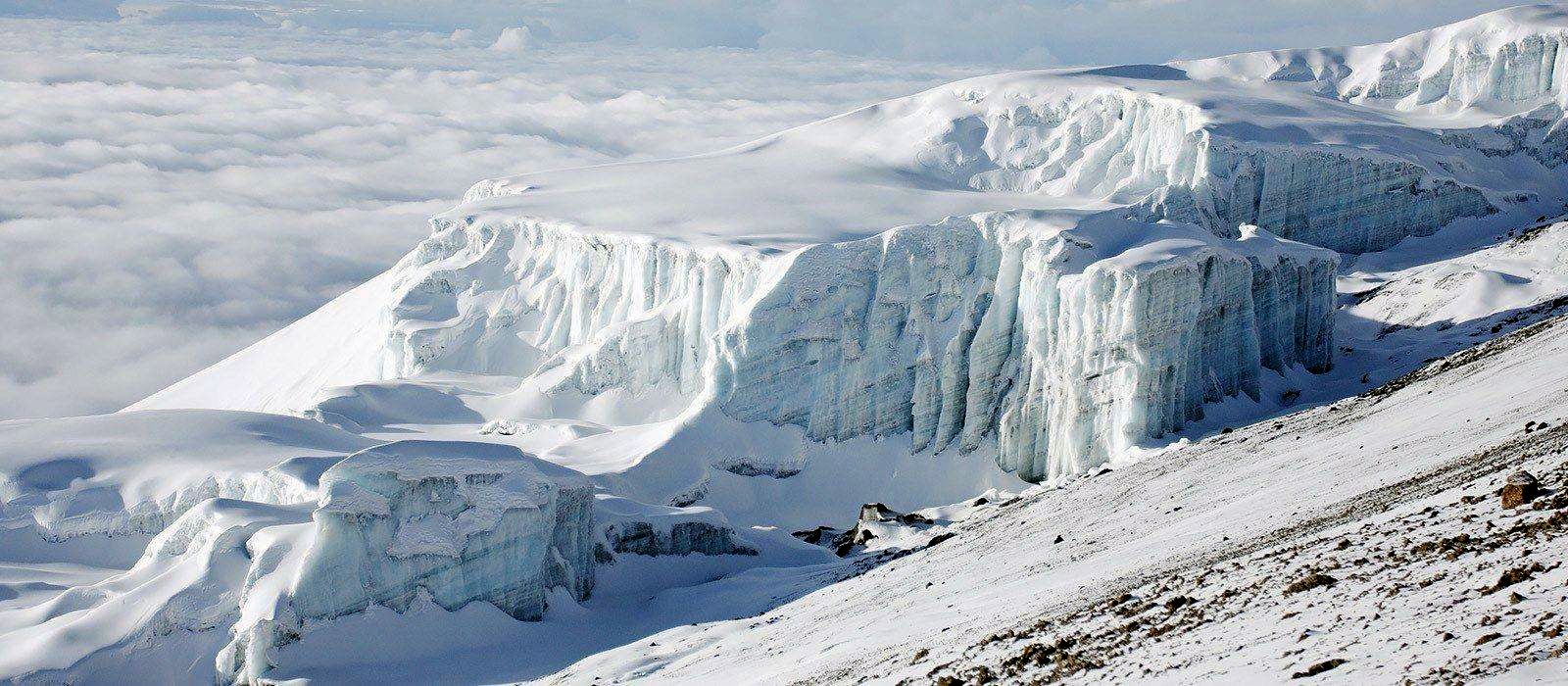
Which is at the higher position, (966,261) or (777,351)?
(966,261)


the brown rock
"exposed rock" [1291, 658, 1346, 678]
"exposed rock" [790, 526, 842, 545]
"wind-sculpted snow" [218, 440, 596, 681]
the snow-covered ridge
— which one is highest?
the snow-covered ridge

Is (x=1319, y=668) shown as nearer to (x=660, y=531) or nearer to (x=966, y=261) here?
(x=660, y=531)

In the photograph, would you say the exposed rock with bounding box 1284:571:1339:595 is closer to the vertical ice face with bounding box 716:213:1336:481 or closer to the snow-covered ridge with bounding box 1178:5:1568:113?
the vertical ice face with bounding box 716:213:1336:481

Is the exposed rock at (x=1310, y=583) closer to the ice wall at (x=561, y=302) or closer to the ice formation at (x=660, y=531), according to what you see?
the ice formation at (x=660, y=531)

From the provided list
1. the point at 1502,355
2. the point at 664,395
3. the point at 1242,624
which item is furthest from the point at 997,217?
the point at 1242,624

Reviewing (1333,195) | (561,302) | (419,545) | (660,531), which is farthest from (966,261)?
(1333,195)

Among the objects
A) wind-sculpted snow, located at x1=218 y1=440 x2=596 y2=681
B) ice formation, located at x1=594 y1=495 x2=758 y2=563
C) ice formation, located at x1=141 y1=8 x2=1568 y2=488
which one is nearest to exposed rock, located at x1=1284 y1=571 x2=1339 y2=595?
wind-sculpted snow, located at x1=218 y1=440 x2=596 y2=681
